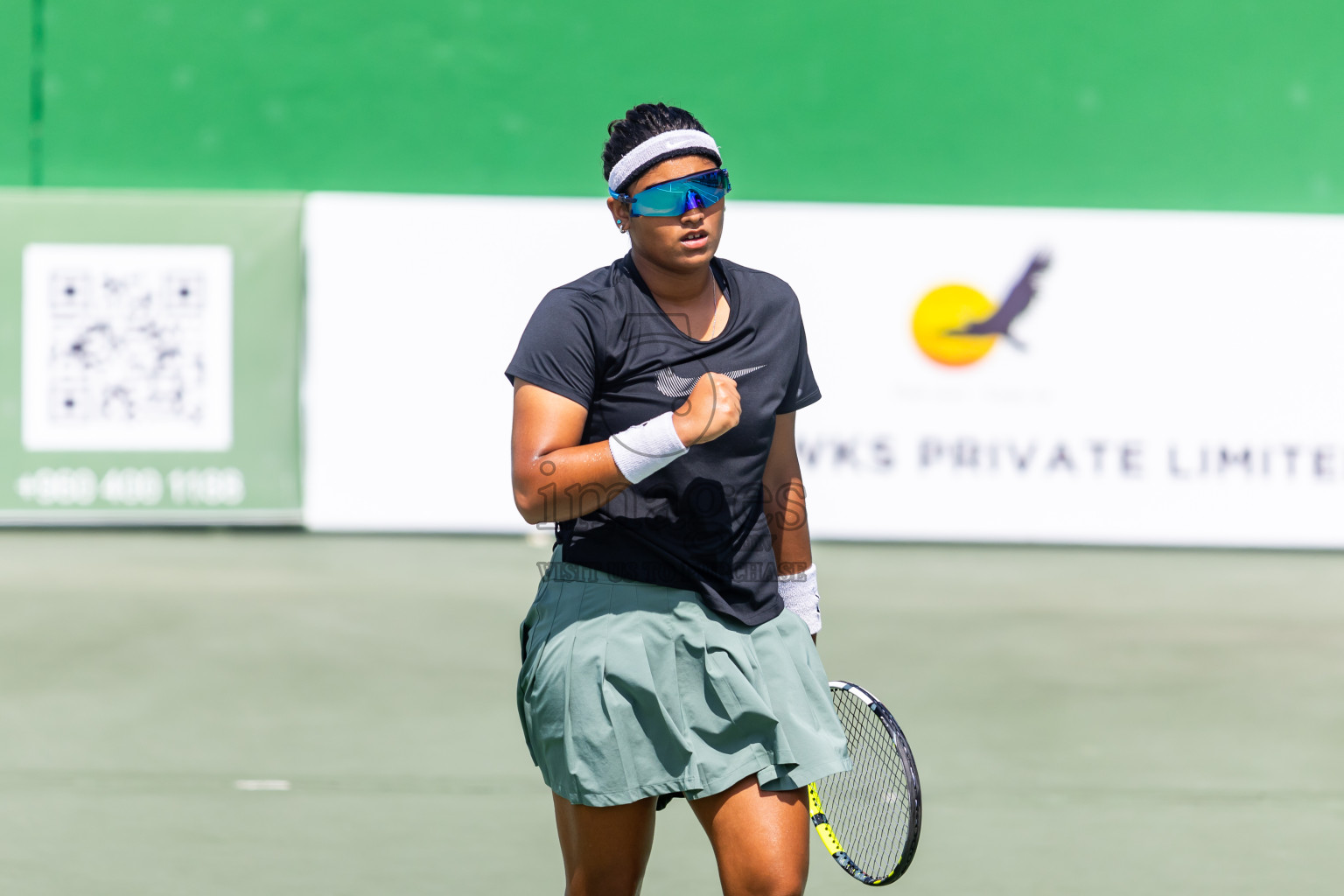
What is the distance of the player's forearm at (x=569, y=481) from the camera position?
8.23 feet

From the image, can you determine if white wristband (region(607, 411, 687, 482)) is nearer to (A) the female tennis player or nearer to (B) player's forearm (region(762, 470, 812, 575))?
(A) the female tennis player

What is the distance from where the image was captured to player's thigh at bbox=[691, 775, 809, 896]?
102 inches

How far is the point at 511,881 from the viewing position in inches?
157

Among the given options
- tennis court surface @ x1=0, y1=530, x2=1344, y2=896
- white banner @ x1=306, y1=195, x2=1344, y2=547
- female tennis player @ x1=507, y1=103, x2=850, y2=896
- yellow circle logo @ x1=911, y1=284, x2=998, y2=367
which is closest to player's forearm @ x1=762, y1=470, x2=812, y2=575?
female tennis player @ x1=507, y1=103, x2=850, y2=896

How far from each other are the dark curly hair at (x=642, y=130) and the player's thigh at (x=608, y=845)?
3.45 ft

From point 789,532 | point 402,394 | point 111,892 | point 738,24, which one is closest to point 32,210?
point 402,394

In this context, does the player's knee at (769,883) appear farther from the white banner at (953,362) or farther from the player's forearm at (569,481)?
the white banner at (953,362)

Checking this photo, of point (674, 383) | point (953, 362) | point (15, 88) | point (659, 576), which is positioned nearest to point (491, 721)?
point (659, 576)

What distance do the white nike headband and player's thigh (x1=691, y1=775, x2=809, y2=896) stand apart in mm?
1040

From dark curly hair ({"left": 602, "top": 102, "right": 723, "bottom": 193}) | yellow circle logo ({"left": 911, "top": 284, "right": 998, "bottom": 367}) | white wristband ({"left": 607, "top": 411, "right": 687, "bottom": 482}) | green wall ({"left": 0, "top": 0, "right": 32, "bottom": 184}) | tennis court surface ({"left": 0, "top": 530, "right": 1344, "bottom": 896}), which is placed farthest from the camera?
green wall ({"left": 0, "top": 0, "right": 32, "bottom": 184})

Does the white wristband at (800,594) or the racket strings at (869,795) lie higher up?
the white wristband at (800,594)

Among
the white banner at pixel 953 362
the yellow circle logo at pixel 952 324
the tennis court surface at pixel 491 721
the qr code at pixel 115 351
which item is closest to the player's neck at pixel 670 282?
the tennis court surface at pixel 491 721

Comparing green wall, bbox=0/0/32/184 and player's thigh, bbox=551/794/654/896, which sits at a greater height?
green wall, bbox=0/0/32/184

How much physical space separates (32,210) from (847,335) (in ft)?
15.6
